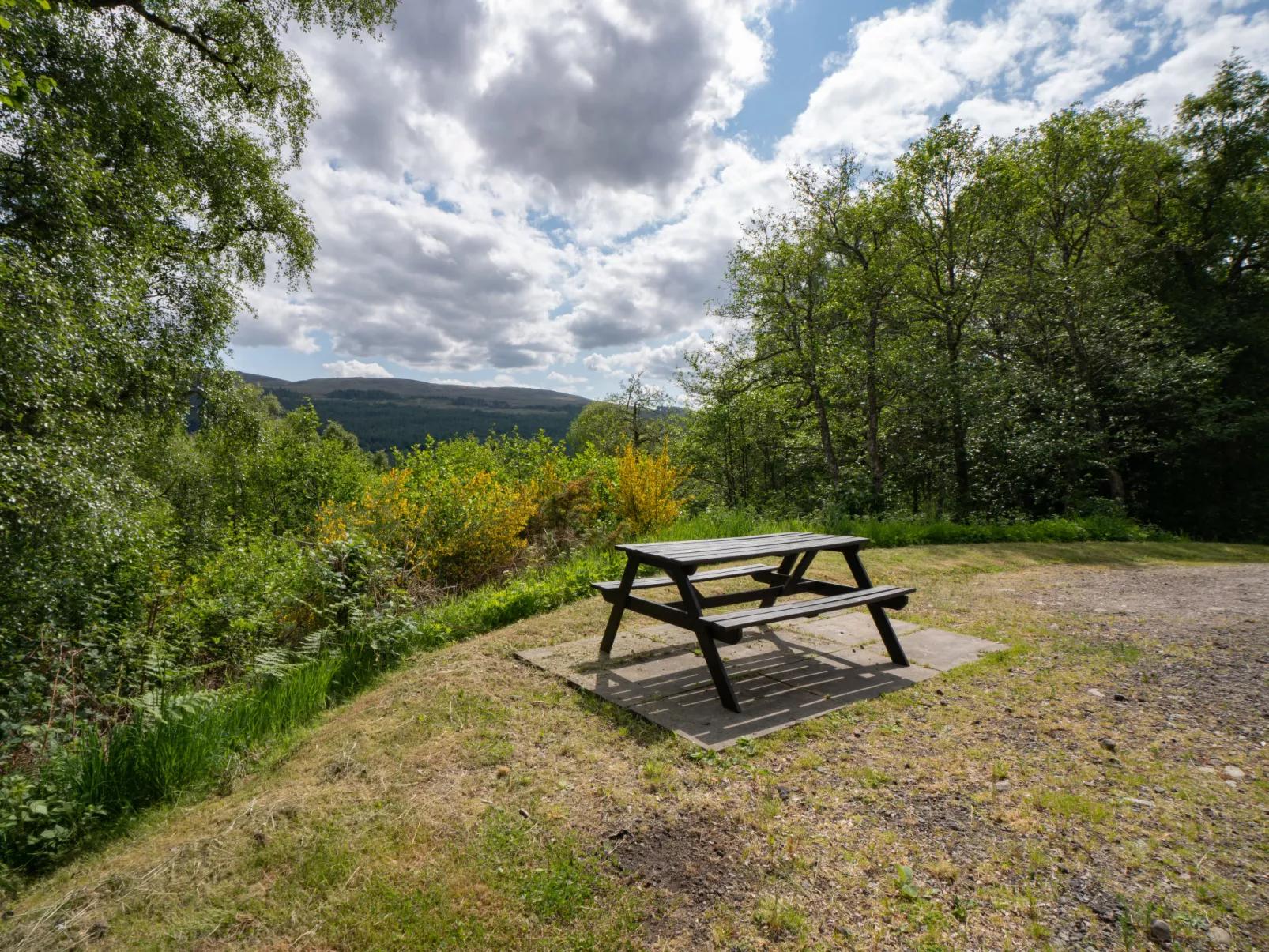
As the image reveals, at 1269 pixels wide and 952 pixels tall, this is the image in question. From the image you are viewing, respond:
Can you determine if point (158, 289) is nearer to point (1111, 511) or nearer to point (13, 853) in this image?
point (13, 853)

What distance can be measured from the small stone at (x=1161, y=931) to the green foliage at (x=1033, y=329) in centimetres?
860

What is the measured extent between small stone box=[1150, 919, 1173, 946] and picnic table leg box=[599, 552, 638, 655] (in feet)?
8.30

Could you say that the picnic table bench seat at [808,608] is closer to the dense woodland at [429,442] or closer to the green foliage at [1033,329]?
the dense woodland at [429,442]

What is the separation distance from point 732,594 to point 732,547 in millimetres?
435

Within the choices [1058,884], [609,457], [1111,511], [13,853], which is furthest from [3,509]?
[1111,511]

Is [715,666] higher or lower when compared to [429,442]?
lower

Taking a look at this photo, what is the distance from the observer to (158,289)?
969 centimetres

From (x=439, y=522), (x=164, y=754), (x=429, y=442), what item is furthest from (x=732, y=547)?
(x=429, y=442)

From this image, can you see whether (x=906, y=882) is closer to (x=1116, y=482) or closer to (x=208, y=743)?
(x=208, y=743)

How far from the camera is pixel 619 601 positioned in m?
3.79

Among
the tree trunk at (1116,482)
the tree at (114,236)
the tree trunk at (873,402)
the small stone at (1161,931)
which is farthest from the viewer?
the tree trunk at (1116,482)

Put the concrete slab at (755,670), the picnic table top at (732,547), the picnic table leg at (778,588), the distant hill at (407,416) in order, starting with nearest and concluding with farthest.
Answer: the concrete slab at (755,670)
the picnic table top at (732,547)
the picnic table leg at (778,588)
the distant hill at (407,416)

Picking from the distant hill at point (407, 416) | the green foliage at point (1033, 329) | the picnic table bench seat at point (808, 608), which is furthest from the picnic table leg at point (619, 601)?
the distant hill at point (407, 416)

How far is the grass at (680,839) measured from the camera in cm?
170
